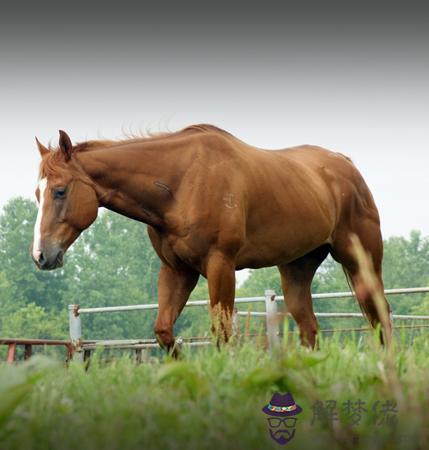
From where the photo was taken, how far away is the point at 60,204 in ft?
13.2

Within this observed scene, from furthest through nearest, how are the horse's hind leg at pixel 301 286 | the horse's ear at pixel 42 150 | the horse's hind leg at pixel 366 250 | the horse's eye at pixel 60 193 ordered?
1. the horse's hind leg at pixel 301 286
2. the horse's hind leg at pixel 366 250
3. the horse's ear at pixel 42 150
4. the horse's eye at pixel 60 193

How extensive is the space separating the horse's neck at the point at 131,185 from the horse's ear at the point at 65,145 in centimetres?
10

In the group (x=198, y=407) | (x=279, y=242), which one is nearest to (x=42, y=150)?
(x=279, y=242)

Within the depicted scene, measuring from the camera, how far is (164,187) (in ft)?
13.9

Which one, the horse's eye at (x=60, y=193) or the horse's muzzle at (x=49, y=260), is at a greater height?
the horse's eye at (x=60, y=193)

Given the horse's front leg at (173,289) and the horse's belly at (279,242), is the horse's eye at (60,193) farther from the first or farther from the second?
the horse's belly at (279,242)

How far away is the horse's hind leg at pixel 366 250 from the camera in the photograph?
5672 millimetres

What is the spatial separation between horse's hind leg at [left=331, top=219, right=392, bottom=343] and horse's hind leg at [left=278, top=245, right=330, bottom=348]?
0.66 feet

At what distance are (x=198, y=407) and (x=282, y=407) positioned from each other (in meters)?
0.27

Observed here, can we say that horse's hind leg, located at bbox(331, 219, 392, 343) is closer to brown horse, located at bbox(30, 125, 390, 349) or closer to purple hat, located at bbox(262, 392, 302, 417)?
brown horse, located at bbox(30, 125, 390, 349)

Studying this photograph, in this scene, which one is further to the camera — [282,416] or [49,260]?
[49,260]

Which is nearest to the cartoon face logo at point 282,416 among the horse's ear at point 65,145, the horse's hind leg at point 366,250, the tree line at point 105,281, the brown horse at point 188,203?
the brown horse at point 188,203

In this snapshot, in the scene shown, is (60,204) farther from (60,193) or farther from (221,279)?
(221,279)

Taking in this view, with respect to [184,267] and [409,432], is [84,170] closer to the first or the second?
[184,267]
